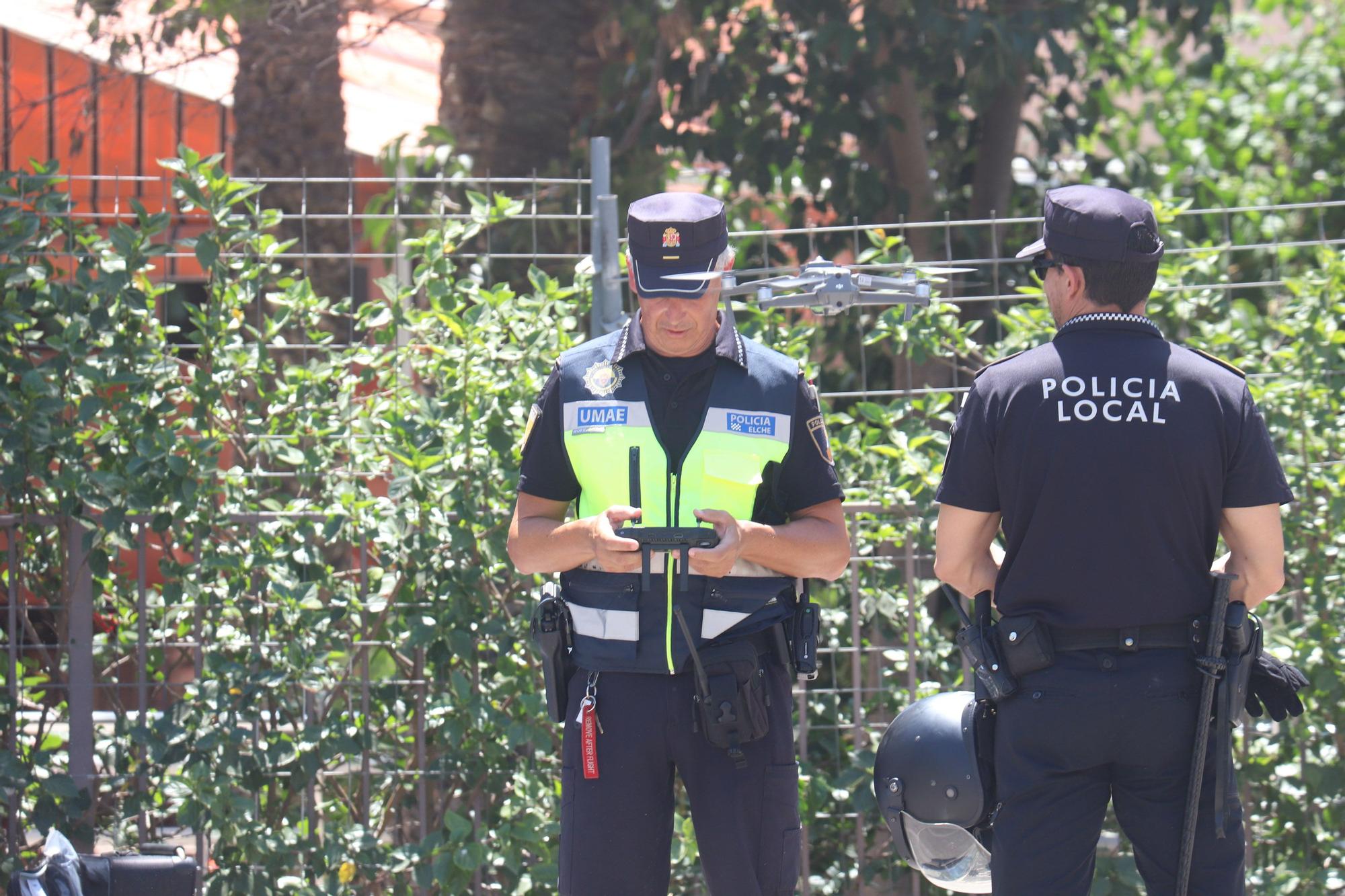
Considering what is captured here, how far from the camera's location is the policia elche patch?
2.75 m

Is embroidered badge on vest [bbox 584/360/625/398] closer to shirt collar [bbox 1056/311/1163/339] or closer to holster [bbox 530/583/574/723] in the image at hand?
holster [bbox 530/583/574/723]

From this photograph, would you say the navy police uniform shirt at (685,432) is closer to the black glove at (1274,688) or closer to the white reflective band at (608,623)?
the white reflective band at (608,623)

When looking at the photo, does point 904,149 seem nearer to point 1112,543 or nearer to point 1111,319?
point 1111,319

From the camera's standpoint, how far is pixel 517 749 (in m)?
4.14

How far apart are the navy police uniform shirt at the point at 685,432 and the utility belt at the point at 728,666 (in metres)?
0.22

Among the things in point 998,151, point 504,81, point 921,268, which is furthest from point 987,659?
point 504,81

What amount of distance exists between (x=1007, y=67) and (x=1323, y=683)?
12.3ft

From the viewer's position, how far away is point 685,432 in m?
3.13

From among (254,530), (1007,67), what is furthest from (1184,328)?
(254,530)

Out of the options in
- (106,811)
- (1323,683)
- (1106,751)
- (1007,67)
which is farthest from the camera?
(1007,67)

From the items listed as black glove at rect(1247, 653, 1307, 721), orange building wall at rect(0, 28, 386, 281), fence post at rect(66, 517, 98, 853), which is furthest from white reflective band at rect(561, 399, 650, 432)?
orange building wall at rect(0, 28, 386, 281)

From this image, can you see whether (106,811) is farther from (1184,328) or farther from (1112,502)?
(1184,328)

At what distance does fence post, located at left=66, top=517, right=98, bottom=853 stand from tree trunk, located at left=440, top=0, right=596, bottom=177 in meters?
3.61

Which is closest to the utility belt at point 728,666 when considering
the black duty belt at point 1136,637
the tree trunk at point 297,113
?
the black duty belt at point 1136,637
